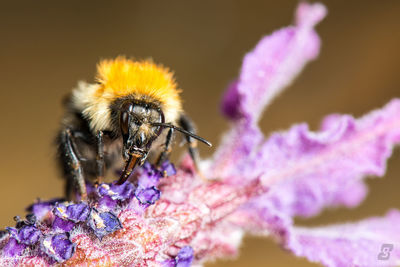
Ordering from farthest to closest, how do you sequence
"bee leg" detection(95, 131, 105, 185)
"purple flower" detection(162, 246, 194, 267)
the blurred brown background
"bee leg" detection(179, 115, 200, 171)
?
the blurred brown background
"bee leg" detection(179, 115, 200, 171)
"bee leg" detection(95, 131, 105, 185)
"purple flower" detection(162, 246, 194, 267)

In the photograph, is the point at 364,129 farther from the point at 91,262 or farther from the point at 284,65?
the point at 91,262

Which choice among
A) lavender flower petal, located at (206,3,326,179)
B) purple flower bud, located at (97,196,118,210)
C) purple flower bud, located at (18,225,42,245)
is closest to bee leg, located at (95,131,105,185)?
purple flower bud, located at (97,196,118,210)

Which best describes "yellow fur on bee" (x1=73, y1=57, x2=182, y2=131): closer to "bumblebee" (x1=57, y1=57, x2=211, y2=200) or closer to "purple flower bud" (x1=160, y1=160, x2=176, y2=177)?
"bumblebee" (x1=57, y1=57, x2=211, y2=200)

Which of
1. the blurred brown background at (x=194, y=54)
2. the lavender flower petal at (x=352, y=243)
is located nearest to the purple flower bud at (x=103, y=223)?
the lavender flower petal at (x=352, y=243)

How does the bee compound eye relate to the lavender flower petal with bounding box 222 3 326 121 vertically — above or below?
below

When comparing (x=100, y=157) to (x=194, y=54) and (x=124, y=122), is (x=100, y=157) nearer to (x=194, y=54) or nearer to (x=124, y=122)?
(x=124, y=122)

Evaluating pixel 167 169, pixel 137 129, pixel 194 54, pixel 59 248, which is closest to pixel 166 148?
pixel 167 169
